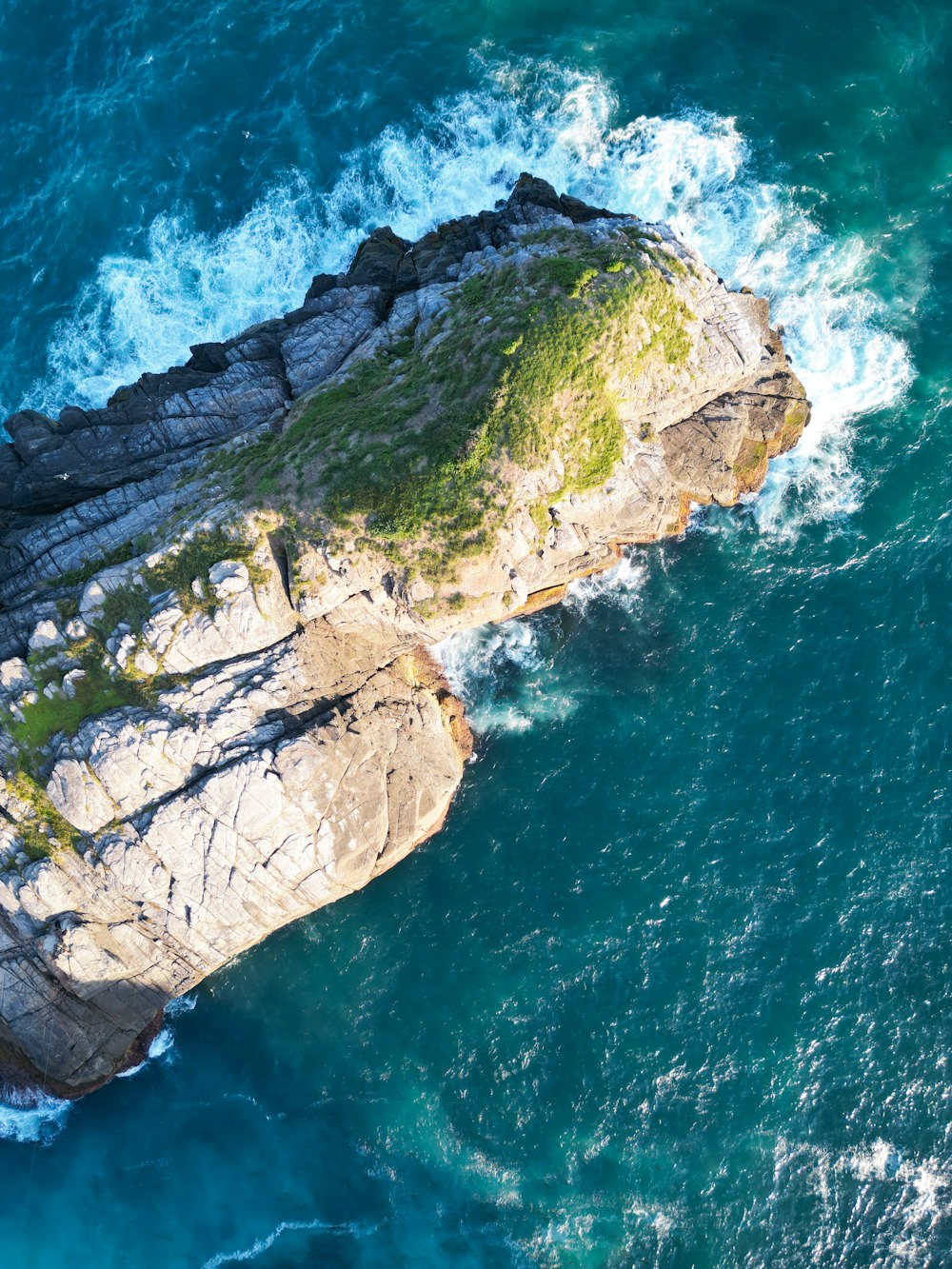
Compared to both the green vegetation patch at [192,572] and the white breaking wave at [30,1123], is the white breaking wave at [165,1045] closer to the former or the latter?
the white breaking wave at [30,1123]

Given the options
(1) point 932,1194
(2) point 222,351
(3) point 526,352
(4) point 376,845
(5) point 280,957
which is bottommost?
(1) point 932,1194

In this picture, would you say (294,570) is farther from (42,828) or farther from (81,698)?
(42,828)

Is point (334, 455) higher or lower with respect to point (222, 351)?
lower

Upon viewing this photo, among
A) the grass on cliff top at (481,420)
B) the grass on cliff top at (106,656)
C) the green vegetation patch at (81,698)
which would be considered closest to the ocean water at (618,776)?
the grass on cliff top at (481,420)

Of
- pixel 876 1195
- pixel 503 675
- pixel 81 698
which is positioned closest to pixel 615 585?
pixel 503 675

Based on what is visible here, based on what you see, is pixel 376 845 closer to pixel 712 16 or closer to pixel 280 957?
pixel 280 957

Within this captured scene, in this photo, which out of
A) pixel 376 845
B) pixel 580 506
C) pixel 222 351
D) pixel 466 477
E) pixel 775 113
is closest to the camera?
pixel 466 477

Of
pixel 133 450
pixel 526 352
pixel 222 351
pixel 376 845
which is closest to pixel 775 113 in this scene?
pixel 526 352
